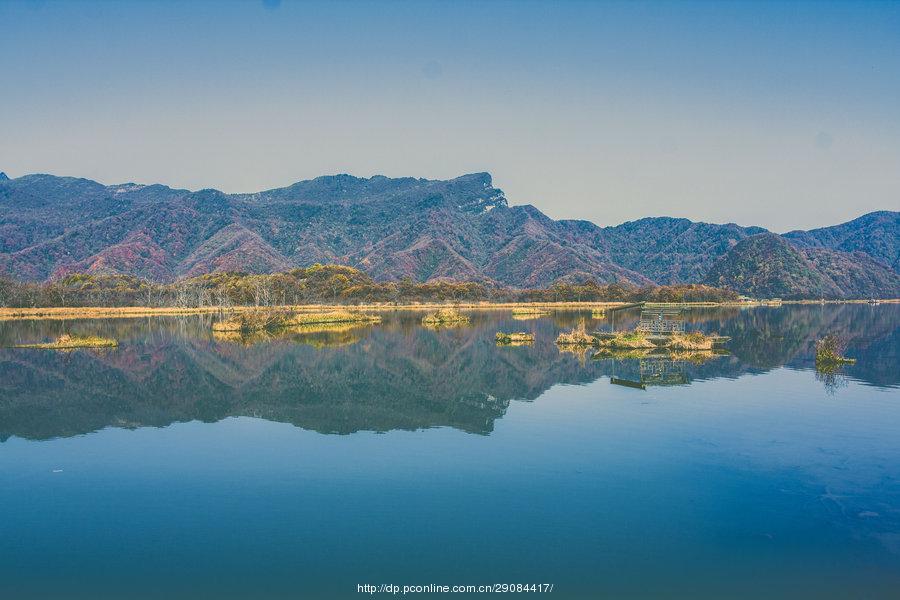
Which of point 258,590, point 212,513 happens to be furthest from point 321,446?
point 258,590

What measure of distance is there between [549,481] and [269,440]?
1176 centimetres

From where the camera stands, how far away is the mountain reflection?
29.0 meters

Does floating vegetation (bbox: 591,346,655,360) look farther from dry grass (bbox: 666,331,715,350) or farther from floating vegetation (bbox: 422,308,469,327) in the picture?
floating vegetation (bbox: 422,308,469,327)

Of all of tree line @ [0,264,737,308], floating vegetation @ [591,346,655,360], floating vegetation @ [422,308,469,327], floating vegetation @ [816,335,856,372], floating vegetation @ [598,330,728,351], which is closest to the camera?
floating vegetation @ [816,335,856,372]

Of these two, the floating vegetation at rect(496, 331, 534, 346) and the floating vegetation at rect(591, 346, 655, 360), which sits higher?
the floating vegetation at rect(591, 346, 655, 360)

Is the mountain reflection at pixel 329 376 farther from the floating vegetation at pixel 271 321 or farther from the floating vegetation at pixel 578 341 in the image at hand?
the floating vegetation at pixel 271 321

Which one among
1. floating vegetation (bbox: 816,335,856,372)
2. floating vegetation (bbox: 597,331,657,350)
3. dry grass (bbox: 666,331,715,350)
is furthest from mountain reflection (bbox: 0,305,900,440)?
floating vegetation (bbox: 597,331,657,350)

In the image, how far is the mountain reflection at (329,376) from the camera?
28969 millimetres

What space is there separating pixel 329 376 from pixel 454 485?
78.6 ft

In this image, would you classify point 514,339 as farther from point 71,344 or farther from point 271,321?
point 71,344

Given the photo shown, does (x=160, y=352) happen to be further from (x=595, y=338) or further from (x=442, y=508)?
(x=442, y=508)

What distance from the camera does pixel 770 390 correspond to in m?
33.6

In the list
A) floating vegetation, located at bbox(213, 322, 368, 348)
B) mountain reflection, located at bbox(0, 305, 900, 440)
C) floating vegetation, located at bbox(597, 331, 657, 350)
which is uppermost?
floating vegetation, located at bbox(597, 331, 657, 350)

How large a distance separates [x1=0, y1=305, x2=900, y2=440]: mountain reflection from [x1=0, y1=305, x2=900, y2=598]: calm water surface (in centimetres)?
31
